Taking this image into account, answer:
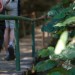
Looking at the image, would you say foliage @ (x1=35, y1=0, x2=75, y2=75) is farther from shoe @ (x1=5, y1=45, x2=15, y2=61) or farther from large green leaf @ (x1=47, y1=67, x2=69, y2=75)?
shoe @ (x1=5, y1=45, x2=15, y2=61)

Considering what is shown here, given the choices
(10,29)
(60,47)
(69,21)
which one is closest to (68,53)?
(60,47)

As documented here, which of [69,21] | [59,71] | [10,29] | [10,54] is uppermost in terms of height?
[69,21]

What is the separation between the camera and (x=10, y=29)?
7.93 metres

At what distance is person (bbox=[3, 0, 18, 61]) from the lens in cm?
754

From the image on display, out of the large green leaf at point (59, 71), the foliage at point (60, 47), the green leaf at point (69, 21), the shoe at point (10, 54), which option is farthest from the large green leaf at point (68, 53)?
the shoe at point (10, 54)

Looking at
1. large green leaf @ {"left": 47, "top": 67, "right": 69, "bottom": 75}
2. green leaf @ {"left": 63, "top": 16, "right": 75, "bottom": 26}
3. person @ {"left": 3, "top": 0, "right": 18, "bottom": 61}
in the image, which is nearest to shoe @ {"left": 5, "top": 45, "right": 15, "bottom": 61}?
person @ {"left": 3, "top": 0, "right": 18, "bottom": 61}

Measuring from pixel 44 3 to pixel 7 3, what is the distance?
14.4m

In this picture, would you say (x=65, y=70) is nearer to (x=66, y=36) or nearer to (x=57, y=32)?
(x=66, y=36)

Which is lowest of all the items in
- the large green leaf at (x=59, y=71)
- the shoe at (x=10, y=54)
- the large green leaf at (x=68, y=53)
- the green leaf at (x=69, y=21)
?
the shoe at (x=10, y=54)

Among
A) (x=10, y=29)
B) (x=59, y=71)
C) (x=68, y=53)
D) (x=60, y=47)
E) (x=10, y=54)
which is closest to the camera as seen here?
(x=68, y=53)

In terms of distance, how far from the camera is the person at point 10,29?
297 inches

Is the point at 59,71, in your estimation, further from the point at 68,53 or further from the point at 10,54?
the point at 10,54

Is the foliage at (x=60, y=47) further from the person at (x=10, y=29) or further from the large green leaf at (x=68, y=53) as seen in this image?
the person at (x=10, y=29)

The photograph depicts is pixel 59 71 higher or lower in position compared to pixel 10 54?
higher
